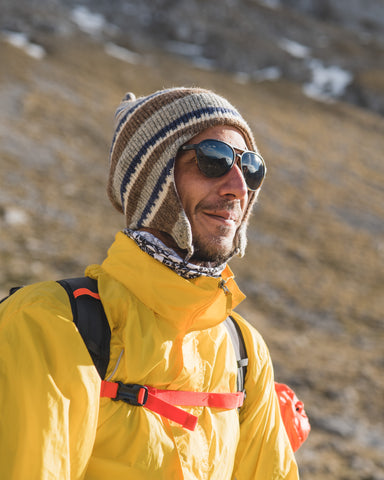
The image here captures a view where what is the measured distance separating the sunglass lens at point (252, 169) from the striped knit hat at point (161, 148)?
182mm

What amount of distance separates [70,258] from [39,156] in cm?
562

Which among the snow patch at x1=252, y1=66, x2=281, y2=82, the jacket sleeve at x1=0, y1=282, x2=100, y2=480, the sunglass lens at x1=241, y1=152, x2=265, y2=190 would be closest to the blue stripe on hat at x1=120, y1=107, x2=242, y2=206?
the sunglass lens at x1=241, y1=152, x2=265, y2=190

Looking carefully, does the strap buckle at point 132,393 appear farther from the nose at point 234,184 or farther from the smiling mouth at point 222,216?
the nose at point 234,184

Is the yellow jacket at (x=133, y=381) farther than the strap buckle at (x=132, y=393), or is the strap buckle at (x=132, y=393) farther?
the strap buckle at (x=132, y=393)

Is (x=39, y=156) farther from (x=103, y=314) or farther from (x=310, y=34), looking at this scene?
(x=310, y=34)

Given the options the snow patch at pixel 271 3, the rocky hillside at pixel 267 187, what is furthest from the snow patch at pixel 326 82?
the snow patch at pixel 271 3

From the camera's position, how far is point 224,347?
2.46m

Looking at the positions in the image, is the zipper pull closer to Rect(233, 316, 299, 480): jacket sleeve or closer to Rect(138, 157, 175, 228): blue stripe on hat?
Rect(233, 316, 299, 480): jacket sleeve

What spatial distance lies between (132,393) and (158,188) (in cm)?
99

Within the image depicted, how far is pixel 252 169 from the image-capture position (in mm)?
2580

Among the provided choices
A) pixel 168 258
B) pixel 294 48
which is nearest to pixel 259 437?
pixel 168 258

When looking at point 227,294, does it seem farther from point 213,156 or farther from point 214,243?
point 213,156

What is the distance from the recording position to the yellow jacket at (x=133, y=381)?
174cm

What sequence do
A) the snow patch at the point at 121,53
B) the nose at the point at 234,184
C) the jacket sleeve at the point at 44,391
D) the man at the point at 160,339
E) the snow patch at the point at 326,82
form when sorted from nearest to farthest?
the jacket sleeve at the point at 44,391, the man at the point at 160,339, the nose at the point at 234,184, the snow patch at the point at 121,53, the snow patch at the point at 326,82
